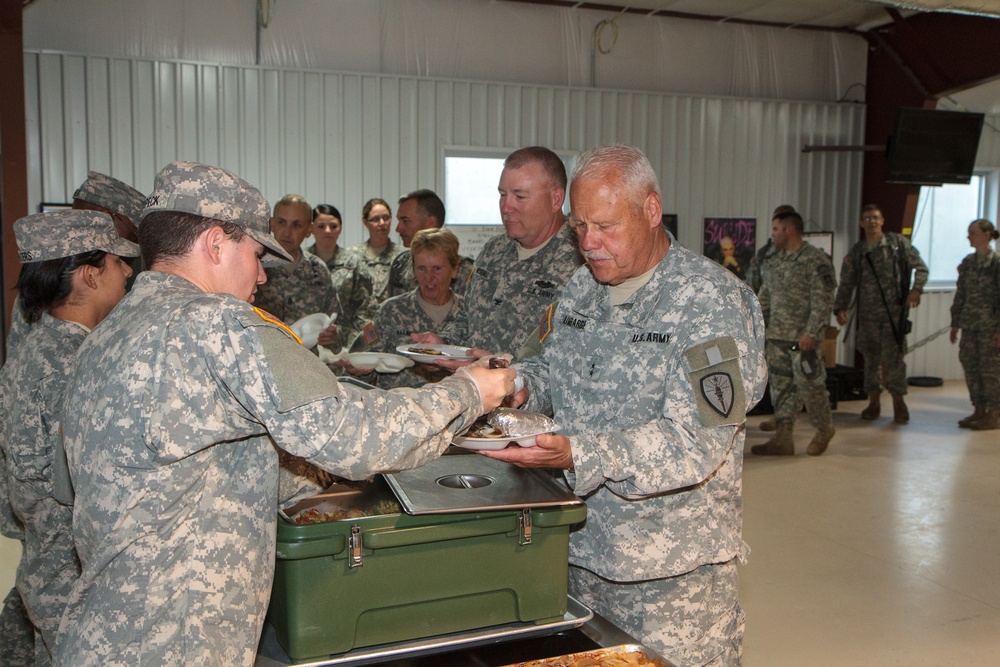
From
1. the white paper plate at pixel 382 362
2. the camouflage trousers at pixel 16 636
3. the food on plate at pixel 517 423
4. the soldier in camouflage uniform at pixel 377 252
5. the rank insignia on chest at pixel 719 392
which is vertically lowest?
the camouflage trousers at pixel 16 636

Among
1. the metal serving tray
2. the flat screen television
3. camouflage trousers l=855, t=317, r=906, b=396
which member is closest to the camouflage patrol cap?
the metal serving tray

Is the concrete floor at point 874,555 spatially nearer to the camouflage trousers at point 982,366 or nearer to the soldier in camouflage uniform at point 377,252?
the camouflage trousers at point 982,366

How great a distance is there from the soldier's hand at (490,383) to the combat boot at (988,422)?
6.84m

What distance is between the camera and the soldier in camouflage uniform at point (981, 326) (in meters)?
7.26

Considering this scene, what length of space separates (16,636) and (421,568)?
1716 mm

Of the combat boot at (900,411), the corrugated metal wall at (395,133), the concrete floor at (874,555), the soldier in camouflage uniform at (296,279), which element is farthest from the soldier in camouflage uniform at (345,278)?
Answer: the combat boot at (900,411)

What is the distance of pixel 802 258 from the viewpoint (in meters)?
6.37

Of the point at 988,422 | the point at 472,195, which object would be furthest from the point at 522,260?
the point at 988,422

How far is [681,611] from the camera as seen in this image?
186 cm

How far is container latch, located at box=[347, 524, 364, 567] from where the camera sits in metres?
1.54

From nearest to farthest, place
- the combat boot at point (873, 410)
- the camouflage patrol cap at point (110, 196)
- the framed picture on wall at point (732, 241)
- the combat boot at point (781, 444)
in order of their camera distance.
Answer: the camouflage patrol cap at point (110, 196) → the combat boot at point (781, 444) → the combat boot at point (873, 410) → the framed picture on wall at point (732, 241)

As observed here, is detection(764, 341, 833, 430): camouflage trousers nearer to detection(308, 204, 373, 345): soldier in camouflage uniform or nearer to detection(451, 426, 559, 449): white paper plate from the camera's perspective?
detection(308, 204, 373, 345): soldier in camouflage uniform

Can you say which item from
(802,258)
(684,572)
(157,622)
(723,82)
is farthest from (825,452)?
(157,622)

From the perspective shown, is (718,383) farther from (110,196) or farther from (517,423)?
(110,196)
